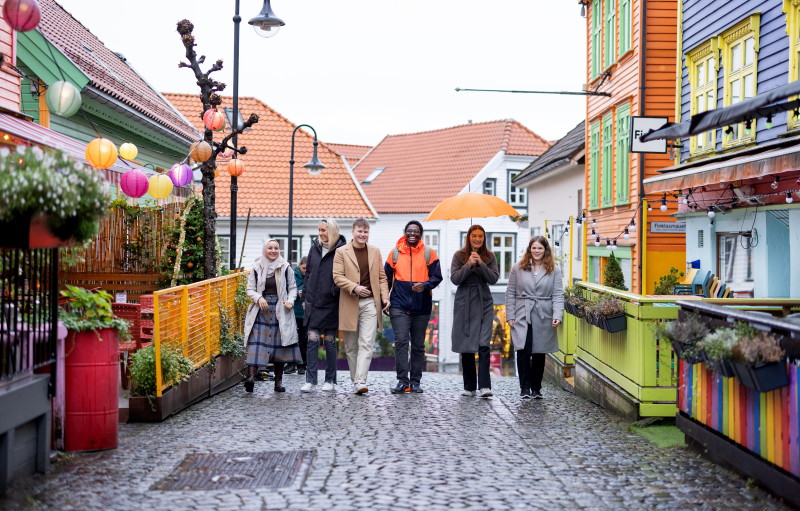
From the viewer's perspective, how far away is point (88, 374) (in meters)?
8.01

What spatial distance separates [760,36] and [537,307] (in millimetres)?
6399

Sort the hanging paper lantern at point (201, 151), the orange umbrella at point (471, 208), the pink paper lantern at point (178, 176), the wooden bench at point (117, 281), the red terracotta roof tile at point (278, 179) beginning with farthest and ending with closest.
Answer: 1. the red terracotta roof tile at point (278, 179)
2. the pink paper lantern at point (178, 176)
3. the wooden bench at point (117, 281)
4. the hanging paper lantern at point (201, 151)
5. the orange umbrella at point (471, 208)

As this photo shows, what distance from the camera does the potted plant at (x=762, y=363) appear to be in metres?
6.26

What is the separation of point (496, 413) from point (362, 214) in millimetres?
28412

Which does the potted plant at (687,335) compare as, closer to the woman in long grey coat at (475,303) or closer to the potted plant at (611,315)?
the potted plant at (611,315)

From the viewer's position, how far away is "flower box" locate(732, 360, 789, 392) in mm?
6258

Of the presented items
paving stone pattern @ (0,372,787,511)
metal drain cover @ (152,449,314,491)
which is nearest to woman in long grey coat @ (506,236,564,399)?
paving stone pattern @ (0,372,787,511)

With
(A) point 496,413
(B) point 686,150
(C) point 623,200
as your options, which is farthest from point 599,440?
(C) point 623,200

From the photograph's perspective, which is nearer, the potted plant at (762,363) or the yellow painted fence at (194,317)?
the potted plant at (762,363)

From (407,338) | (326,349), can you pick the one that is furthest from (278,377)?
(407,338)

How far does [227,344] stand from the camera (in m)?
13.2

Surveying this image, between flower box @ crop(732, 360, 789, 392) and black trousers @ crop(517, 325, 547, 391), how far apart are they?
545 cm

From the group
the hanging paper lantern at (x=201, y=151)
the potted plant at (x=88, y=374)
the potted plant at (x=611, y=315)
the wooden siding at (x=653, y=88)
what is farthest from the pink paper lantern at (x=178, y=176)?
the wooden siding at (x=653, y=88)

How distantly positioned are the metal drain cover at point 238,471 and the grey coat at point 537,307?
416 centimetres
